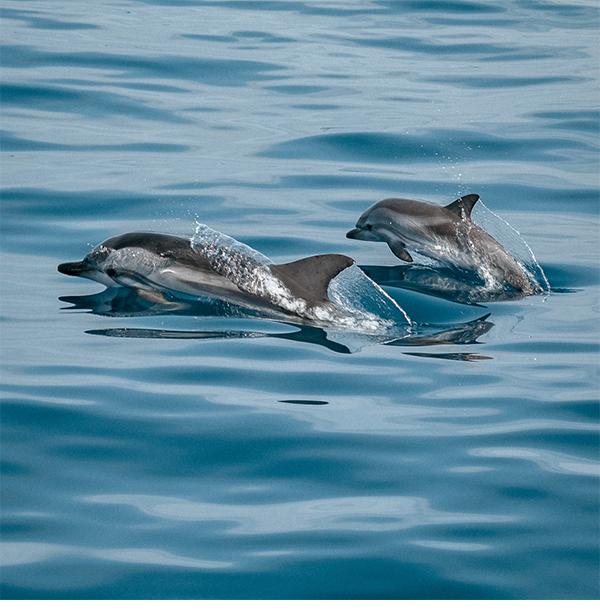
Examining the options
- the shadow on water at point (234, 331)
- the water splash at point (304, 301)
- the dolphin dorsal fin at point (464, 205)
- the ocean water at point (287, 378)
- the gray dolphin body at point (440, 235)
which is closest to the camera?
the ocean water at point (287, 378)

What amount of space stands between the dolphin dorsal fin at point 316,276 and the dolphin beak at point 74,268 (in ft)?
5.59

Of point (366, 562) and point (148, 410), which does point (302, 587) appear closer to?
point (366, 562)

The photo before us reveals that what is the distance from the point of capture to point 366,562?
412 cm

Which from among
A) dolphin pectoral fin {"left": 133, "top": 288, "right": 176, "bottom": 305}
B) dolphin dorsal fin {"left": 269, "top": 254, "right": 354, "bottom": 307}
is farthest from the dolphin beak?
dolphin dorsal fin {"left": 269, "top": 254, "right": 354, "bottom": 307}

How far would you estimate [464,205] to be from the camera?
31.4ft

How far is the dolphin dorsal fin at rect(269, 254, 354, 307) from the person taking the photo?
7.54 meters

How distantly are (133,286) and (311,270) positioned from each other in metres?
1.44

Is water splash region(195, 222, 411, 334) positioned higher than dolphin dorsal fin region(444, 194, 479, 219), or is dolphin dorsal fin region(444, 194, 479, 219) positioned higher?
dolphin dorsal fin region(444, 194, 479, 219)

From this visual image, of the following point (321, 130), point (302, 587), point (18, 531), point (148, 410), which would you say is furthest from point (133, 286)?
point (321, 130)

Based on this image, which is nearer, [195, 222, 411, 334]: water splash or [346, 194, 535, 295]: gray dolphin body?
[195, 222, 411, 334]: water splash

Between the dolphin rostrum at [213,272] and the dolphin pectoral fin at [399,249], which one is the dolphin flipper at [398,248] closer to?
the dolphin pectoral fin at [399,249]

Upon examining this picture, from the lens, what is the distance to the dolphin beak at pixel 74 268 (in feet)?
27.1

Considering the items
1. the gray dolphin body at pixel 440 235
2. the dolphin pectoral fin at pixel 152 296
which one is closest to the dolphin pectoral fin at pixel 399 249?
the gray dolphin body at pixel 440 235

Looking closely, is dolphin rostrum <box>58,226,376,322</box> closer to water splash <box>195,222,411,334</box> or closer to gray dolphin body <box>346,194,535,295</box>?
water splash <box>195,222,411,334</box>
